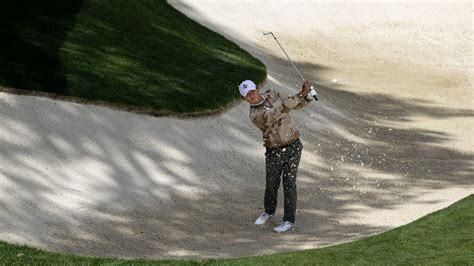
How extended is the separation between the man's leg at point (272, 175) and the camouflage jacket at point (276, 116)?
0.20m

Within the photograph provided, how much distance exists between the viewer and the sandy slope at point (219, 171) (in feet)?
56.3

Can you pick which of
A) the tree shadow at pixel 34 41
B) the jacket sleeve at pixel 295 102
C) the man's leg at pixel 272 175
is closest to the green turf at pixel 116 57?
the tree shadow at pixel 34 41

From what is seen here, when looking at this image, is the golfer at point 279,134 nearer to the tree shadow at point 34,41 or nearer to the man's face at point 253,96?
the man's face at point 253,96

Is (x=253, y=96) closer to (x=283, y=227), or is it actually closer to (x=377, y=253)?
(x=283, y=227)

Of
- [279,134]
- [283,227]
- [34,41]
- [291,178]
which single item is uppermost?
[279,134]

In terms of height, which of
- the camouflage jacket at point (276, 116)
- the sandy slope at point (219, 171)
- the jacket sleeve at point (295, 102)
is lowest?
the sandy slope at point (219, 171)

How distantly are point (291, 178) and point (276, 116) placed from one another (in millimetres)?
1272

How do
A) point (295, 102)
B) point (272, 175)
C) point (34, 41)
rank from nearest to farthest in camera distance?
point (295, 102), point (272, 175), point (34, 41)

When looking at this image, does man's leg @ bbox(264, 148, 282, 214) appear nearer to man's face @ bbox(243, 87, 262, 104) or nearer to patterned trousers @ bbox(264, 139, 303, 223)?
patterned trousers @ bbox(264, 139, 303, 223)

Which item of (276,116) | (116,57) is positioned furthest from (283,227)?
(116,57)

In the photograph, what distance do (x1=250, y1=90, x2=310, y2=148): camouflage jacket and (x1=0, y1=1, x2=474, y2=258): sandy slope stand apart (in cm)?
173

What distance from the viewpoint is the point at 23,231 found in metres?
16.3

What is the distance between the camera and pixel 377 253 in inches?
588

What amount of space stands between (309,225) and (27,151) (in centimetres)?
559
